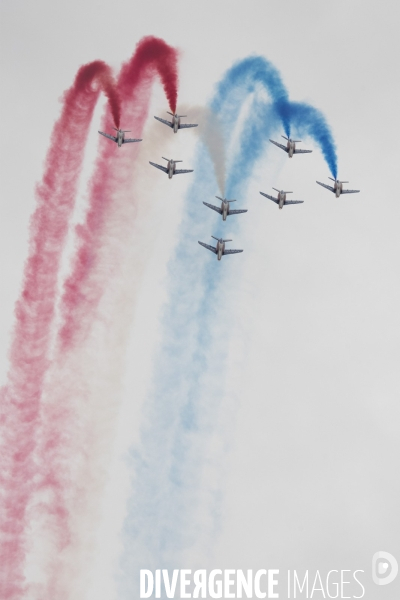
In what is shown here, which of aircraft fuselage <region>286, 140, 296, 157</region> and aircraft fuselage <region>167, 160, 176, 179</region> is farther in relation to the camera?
aircraft fuselage <region>286, 140, 296, 157</region>

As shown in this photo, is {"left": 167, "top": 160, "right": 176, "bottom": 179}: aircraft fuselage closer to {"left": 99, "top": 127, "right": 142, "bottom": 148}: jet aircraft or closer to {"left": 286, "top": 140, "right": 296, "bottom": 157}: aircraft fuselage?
{"left": 99, "top": 127, "right": 142, "bottom": 148}: jet aircraft

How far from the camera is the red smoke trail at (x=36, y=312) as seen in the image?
6700cm

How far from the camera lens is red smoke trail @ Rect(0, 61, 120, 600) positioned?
67.0 m

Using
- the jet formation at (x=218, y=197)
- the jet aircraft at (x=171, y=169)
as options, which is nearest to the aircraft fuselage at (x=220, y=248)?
the jet formation at (x=218, y=197)

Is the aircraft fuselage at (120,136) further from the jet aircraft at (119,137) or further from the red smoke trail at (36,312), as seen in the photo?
the red smoke trail at (36,312)

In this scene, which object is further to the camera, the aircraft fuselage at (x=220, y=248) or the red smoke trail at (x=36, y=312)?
the aircraft fuselage at (x=220, y=248)

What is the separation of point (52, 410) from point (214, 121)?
2390 cm

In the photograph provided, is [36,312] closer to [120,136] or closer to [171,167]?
[120,136]

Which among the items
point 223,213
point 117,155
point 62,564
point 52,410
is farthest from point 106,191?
point 62,564

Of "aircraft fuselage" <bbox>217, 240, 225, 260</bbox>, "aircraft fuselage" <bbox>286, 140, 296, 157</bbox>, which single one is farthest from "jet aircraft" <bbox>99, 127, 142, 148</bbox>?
"aircraft fuselage" <bbox>286, 140, 296, 157</bbox>

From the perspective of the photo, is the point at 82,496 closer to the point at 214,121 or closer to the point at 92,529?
the point at 92,529

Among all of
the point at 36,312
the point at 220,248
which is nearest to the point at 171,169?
the point at 220,248

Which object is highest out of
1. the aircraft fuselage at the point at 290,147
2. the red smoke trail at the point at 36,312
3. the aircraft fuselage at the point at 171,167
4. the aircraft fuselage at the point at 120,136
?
the aircraft fuselage at the point at 290,147

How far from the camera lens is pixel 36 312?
2744 inches
